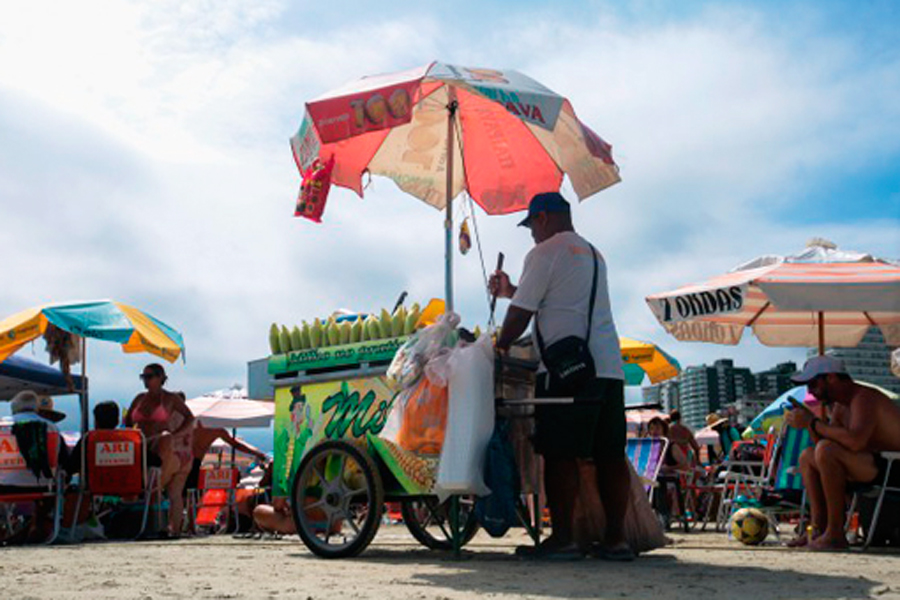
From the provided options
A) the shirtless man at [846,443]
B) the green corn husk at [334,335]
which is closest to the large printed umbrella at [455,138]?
the green corn husk at [334,335]

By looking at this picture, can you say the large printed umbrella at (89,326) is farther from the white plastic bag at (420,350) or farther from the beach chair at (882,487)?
the beach chair at (882,487)

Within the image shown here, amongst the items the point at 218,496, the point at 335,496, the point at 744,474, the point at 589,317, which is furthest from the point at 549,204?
the point at 218,496

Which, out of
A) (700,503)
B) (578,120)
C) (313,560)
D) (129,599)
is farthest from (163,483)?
(700,503)

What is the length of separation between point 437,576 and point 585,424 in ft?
3.50

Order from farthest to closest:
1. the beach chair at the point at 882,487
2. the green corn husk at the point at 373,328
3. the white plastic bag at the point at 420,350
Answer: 1. the beach chair at the point at 882,487
2. the green corn husk at the point at 373,328
3. the white plastic bag at the point at 420,350

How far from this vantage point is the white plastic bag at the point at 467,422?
475cm

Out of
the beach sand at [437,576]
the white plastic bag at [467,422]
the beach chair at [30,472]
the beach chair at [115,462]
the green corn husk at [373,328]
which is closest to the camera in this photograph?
the beach sand at [437,576]

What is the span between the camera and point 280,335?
6.07 metres

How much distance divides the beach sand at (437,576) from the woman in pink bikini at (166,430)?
2.95 meters

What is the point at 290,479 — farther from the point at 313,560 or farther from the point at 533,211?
the point at 533,211

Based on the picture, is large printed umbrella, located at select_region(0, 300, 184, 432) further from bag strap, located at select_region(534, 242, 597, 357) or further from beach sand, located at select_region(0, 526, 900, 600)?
bag strap, located at select_region(534, 242, 597, 357)

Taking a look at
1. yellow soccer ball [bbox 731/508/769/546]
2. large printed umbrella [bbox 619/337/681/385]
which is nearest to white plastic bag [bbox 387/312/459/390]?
yellow soccer ball [bbox 731/508/769/546]

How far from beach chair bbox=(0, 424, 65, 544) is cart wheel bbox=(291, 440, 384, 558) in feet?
12.0

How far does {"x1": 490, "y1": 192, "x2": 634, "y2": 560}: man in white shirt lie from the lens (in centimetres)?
480
